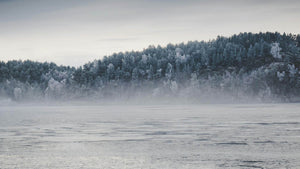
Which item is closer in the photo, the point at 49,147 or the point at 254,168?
the point at 254,168

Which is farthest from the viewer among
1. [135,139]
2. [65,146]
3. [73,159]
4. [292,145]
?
[135,139]

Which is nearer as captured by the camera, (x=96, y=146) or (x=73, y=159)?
(x=73, y=159)

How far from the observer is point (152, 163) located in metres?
21.4

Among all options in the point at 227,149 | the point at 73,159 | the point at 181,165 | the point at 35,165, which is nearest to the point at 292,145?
the point at 227,149

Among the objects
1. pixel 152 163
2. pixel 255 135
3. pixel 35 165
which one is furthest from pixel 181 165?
pixel 255 135

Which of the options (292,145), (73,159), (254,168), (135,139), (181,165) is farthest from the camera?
(135,139)

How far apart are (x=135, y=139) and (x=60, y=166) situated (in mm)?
11317

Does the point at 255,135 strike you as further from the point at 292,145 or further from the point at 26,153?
the point at 26,153

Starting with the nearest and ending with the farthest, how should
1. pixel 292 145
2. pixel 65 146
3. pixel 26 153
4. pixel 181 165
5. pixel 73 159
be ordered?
pixel 181 165, pixel 73 159, pixel 26 153, pixel 292 145, pixel 65 146

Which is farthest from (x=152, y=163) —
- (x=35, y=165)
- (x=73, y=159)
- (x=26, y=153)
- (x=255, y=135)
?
(x=255, y=135)

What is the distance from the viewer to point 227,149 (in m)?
25.5

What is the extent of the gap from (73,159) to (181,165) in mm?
6277

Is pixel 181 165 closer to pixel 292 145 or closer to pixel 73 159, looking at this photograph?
pixel 73 159

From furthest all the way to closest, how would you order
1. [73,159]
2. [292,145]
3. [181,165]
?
[292,145]
[73,159]
[181,165]
